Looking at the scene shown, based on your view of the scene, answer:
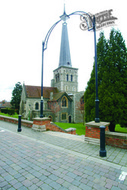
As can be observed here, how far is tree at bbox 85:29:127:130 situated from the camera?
12.0 metres

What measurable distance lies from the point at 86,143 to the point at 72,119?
28.4 m

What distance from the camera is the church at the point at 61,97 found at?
31344mm

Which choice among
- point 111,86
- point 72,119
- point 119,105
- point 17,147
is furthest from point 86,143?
point 72,119

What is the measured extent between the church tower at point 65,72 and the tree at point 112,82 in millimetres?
27138

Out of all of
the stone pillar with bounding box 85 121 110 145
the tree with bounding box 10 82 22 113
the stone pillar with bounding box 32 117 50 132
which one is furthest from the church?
the stone pillar with bounding box 85 121 110 145

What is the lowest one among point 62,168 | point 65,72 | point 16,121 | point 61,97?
point 62,168

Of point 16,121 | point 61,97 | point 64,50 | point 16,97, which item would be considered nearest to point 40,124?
point 16,121

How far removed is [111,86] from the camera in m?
12.6

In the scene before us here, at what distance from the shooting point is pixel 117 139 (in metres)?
5.00

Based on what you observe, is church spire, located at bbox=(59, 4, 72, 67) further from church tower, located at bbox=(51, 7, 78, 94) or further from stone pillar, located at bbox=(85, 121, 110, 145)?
stone pillar, located at bbox=(85, 121, 110, 145)

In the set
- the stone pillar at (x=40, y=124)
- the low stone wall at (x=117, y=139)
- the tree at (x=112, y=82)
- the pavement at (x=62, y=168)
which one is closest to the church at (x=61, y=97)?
the tree at (x=112, y=82)

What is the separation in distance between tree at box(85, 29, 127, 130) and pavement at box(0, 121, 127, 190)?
306 inches

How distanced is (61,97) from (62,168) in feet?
95.9

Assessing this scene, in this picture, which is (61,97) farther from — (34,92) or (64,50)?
(64,50)
